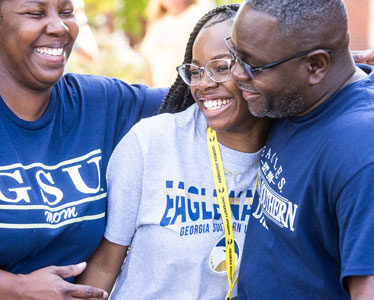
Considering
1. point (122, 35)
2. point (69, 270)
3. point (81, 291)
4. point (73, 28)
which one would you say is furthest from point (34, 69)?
point (122, 35)

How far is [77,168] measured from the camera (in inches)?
118

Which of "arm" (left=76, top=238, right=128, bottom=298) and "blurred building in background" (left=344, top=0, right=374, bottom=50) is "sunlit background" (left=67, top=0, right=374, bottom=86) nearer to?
"blurred building in background" (left=344, top=0, right=374, bottom=50)

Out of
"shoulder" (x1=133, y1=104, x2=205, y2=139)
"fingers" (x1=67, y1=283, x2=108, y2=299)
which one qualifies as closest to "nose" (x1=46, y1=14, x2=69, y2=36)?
"shoulder" (x1=133, y1=104, x2=205, y2=139)

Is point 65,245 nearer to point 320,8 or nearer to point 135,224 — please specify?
point 135,224

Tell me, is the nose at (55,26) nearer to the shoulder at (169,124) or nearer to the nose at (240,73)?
the shoulder at (169,124)

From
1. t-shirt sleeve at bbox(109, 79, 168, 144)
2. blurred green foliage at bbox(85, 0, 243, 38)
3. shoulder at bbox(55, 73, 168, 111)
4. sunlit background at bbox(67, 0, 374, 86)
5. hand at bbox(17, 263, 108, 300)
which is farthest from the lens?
blurred green foliage at bbox(85, 0, 243, 38)

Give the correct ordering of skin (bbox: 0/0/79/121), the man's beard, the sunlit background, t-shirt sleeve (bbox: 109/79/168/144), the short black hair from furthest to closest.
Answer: the sunlit background < t-shirt sleeve (bbox: 109/79/168/144) < skin (bbox: 0/0/79/121) < the man's beard < the short black hair

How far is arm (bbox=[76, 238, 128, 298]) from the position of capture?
10.2ft

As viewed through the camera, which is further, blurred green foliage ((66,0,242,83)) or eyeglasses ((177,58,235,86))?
blurred green foliage ((66,0,242,83))

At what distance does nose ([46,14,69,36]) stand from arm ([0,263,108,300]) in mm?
1201

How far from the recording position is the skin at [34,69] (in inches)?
109

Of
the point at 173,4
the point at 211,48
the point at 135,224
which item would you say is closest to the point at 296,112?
the point at 211,48

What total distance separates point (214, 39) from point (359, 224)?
133cm

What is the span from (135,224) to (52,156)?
0.56 meters
